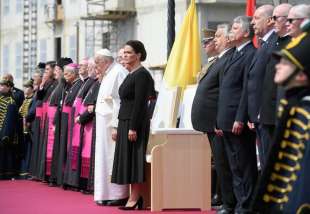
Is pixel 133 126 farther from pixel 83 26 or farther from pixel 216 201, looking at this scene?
pixel 83 26

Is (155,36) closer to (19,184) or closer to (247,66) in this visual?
(19,184)

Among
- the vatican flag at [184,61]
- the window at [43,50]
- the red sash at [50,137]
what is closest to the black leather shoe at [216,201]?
the vatican flag at [184,61]

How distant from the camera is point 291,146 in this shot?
5.99m

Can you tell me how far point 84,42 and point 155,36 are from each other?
583 centimetres

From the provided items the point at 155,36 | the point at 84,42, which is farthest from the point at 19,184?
the point at 84,42

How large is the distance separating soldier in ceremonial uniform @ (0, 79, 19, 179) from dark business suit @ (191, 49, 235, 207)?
714cm

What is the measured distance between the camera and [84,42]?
115 feet

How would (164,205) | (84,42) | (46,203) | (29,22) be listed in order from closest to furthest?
(164,205) → (46,203) → (84,42) → (29,22)

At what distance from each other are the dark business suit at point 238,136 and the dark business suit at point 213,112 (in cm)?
24

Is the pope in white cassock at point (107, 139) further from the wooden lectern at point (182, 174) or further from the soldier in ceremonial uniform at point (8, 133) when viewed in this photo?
the soldier in ceremonial uniform at point (8, 133)

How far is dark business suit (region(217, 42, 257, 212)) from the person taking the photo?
889 centimetres

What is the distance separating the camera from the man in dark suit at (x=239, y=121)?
28.9 ft

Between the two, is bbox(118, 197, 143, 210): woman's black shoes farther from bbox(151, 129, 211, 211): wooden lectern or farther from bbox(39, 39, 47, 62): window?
bbox(39, 39, 47, 62): window

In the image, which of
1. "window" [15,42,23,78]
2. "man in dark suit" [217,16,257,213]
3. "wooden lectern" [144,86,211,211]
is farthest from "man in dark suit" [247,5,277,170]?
"window" [15,42,23,78]
